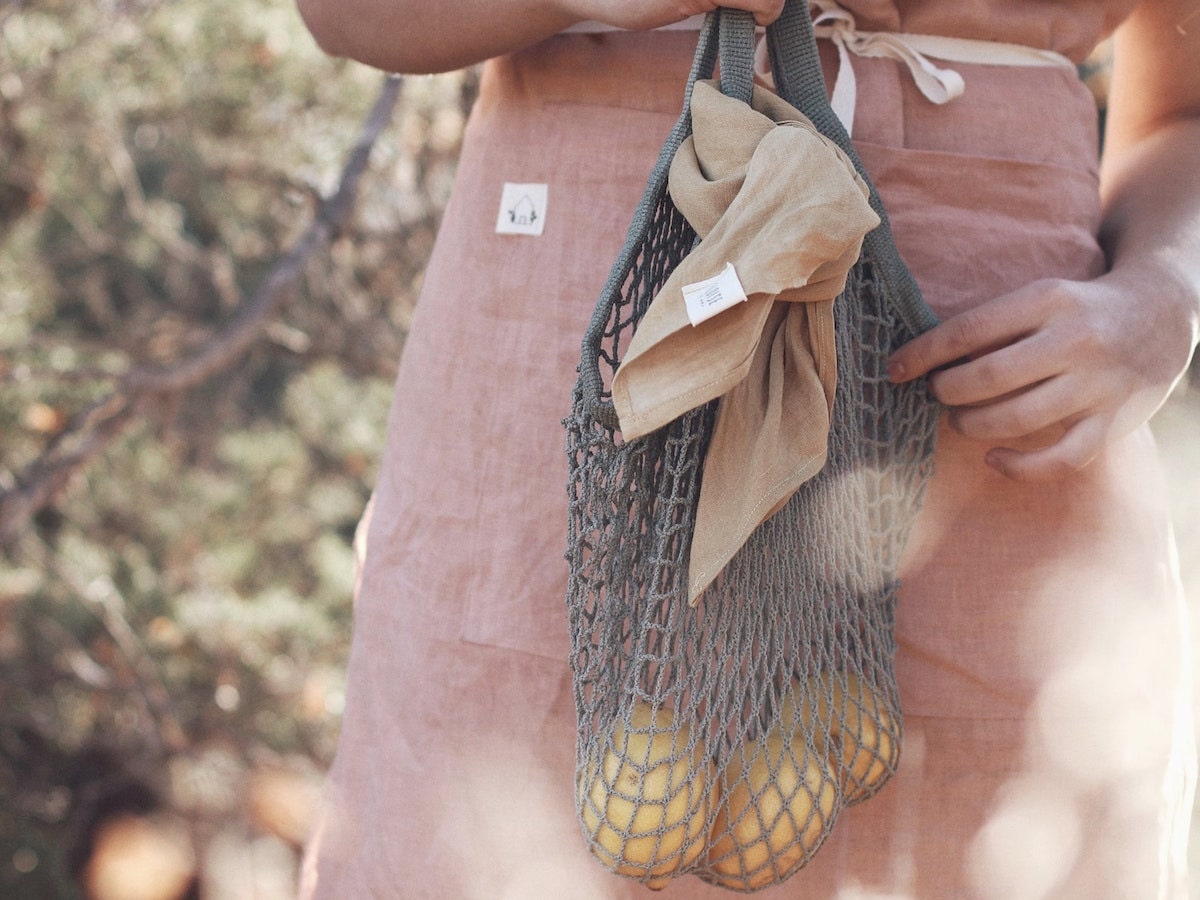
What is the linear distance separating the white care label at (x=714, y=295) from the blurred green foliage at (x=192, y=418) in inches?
74.3

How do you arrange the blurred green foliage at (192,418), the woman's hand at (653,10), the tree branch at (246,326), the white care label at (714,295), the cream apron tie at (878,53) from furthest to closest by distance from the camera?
the blurred green foliage at (192,418)
the tree branch at (246,326)
the cream apron tie at (878,53)
the woman's hand at (653,10)
the white care label at (714,295)

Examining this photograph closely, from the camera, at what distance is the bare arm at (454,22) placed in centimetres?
81

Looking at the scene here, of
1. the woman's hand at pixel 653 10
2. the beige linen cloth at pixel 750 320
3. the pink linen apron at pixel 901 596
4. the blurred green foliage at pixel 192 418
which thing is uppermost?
the woman's hand at pixel 653 10

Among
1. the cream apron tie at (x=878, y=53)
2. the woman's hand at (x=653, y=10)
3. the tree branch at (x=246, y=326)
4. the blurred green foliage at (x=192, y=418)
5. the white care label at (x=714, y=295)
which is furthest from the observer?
the blurred green foliage at (x=192, y=418)

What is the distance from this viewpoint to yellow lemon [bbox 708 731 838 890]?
0.75m

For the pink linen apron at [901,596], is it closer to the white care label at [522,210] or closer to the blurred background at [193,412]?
the white care label at [522,210]

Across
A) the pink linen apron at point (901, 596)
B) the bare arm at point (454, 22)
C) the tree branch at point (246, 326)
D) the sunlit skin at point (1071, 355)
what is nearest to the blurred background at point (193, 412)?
the tree branch at point (246, 326)

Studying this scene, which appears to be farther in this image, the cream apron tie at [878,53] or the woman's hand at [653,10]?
the cream apron tie at [878,53]

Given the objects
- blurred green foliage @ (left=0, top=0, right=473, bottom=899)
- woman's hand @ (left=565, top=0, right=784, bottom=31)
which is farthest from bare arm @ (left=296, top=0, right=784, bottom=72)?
blurred green foliage @ (left=0, top=0, right=473, bottom=899)

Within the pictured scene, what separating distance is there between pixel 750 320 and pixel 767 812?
1.12 ft

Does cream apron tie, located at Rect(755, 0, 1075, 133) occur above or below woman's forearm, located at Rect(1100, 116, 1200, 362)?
above

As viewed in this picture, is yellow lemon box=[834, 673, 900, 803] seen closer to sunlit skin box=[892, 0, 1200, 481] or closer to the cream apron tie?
sunlit skin box=[892, 0, 1200, 481]

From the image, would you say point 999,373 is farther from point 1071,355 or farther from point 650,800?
point 650,800

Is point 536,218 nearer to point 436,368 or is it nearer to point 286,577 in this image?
point 436,368
